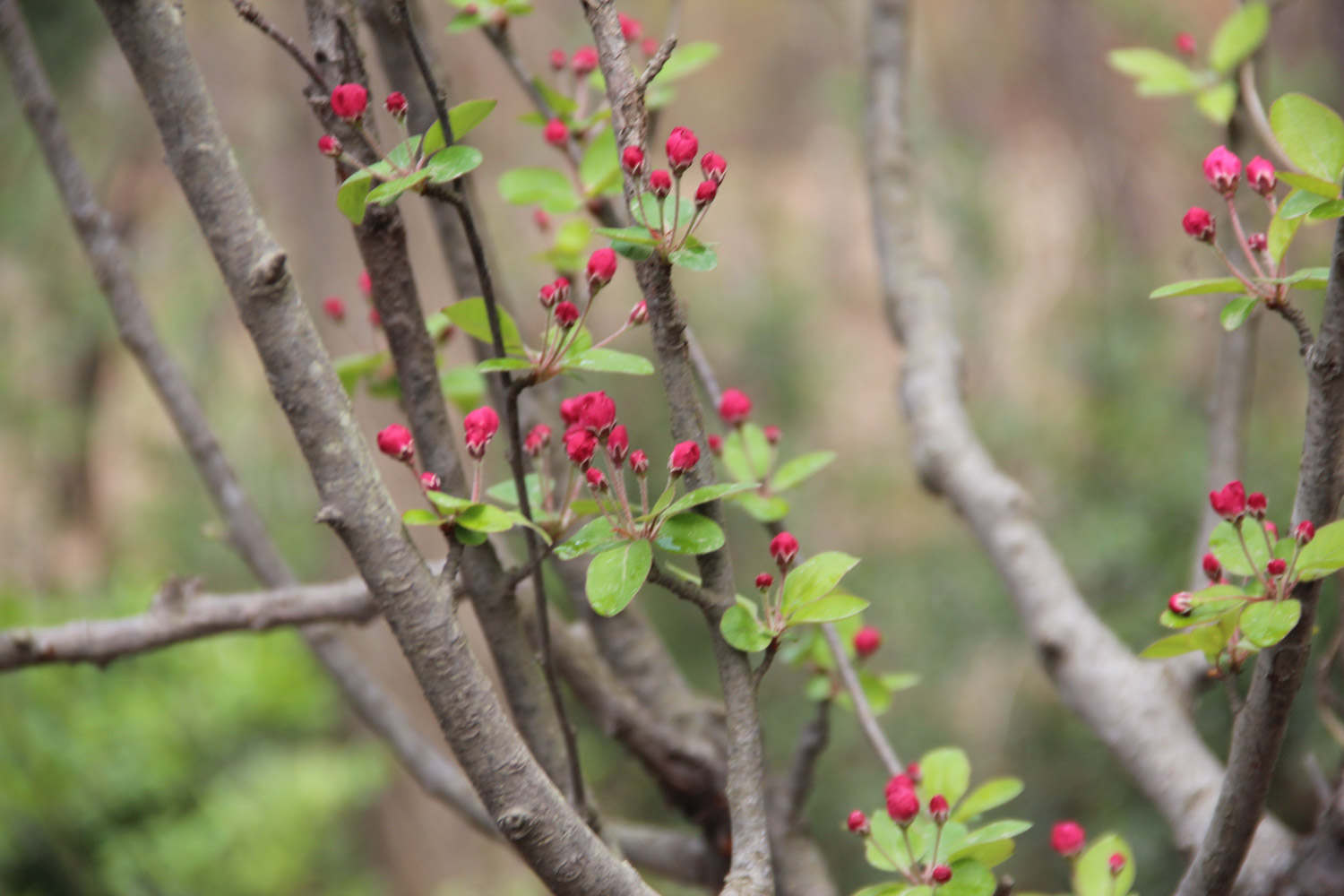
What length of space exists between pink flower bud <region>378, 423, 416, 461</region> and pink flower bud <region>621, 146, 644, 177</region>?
0.56ft

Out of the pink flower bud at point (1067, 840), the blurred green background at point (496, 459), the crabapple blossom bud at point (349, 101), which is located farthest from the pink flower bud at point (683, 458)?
the blurred green background at point (496, 459)

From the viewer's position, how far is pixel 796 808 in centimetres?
84

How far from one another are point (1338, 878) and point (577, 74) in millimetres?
689

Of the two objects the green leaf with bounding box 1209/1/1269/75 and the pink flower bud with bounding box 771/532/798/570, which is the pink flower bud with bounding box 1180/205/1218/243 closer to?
the pink flower bud with bounding box 771/532/798/570

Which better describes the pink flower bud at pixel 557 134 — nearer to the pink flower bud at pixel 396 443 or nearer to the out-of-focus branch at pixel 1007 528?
the pink flower bud at pixel 396 443

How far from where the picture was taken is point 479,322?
587 mm

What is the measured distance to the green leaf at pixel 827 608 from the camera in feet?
1.70

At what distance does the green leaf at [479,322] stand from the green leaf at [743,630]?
185 mm

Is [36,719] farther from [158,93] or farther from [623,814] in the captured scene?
[158,93]

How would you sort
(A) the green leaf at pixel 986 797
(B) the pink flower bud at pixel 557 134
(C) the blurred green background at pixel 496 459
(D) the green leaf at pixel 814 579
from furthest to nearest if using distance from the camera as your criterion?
(C) the blurred green background at pixel 496 459, (B) the pink flower bud at pixel 557 134, (A) the green leaf at pixel 986 797, (D) the green leaf at pixel 814 579

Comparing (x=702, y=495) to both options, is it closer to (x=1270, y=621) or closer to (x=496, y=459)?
(x=1270, y=621)

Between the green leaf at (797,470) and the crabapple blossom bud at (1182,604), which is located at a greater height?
the green leaf at (797,470)

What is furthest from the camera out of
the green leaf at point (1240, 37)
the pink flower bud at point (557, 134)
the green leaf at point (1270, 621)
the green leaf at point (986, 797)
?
the green leaf at point (1240, 37)

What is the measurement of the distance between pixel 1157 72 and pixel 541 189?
62 cm
